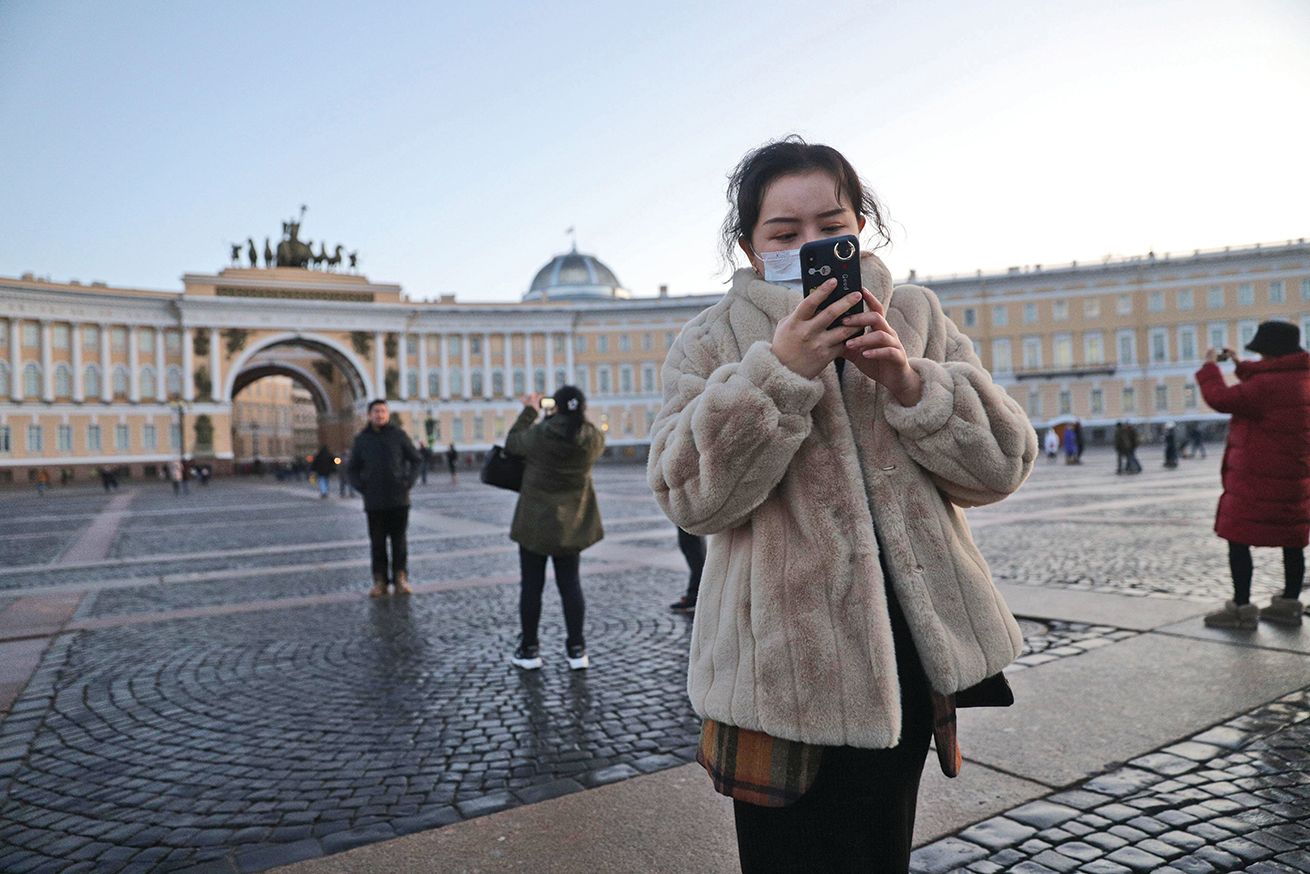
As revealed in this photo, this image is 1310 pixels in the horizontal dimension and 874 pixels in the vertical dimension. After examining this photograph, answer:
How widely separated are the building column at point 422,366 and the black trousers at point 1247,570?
62113mm

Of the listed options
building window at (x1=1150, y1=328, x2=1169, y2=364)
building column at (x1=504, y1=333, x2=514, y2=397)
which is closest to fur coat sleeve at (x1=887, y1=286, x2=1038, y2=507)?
building column at (x1=504, y1=333, x2=514, y2=397)

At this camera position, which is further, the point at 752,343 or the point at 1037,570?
the point at 1037,570

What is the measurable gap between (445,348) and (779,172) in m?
65.9

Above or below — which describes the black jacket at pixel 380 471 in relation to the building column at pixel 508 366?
below

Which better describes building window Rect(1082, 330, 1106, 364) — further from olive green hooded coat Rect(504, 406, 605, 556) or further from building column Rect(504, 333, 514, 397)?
olive green hooded coat Rect(504, 406, 605, 556)

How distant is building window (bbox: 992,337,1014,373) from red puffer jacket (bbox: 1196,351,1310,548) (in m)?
62.7

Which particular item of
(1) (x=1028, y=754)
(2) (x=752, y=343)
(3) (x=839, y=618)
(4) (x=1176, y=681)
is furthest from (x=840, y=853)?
(4) (x=1176, y=681)

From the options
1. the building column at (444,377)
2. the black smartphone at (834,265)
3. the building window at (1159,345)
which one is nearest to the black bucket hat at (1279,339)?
the black smartphone at (834,265)

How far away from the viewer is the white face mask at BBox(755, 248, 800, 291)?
5.02 feet

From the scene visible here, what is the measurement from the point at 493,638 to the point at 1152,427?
6473 cm

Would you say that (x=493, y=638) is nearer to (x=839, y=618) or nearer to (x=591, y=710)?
(x=591, y=710)

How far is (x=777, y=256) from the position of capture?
1.53 meters

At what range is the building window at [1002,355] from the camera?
6438cm

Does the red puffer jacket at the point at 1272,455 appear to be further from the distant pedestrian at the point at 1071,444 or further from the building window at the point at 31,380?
the building window at the point at 31,380
